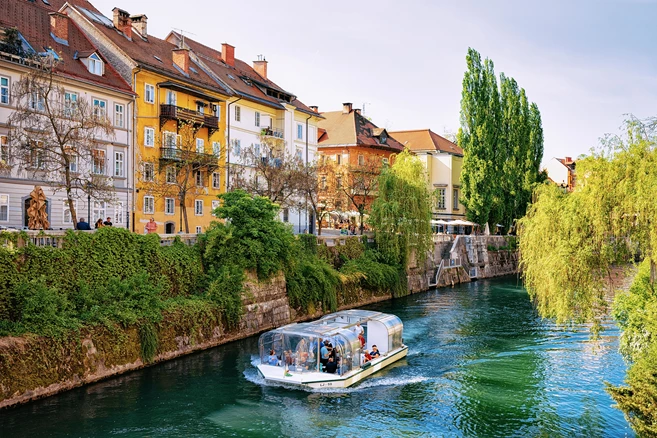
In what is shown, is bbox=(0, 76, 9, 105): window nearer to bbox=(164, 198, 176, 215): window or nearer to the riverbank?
bbox=(164, 198, 176, 215): window

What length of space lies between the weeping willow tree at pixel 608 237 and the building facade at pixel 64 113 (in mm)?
19170

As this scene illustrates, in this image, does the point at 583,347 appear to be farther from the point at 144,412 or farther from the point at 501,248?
the point at 501,248

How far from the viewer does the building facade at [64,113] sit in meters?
30.6

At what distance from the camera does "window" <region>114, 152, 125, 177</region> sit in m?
37.4

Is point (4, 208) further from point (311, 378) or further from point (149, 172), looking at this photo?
point (311, 378)

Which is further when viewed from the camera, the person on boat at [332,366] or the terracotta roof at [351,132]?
the terracotta roof at [351,132]

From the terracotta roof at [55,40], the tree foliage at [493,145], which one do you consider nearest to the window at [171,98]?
the terracotta roof at [55,40]

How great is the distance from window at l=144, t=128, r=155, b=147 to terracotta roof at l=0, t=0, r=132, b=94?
287cm

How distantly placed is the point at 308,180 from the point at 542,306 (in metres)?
24.2

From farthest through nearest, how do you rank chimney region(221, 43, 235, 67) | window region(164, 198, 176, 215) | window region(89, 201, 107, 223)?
1. chimney region(221, 43, 235, 67)
2. window region(164, 198, 176, 215)
3. window region(89, 201, 107, 223)

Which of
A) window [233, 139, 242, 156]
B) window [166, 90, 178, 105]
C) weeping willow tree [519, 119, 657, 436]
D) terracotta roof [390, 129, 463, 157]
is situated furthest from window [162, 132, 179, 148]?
terracotta roof [390, 129, 463, 157]

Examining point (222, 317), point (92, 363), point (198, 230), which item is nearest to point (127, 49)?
point (198, 230)

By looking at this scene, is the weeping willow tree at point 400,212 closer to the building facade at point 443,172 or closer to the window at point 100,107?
the window at point 100,107

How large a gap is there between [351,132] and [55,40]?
37.2 metres
